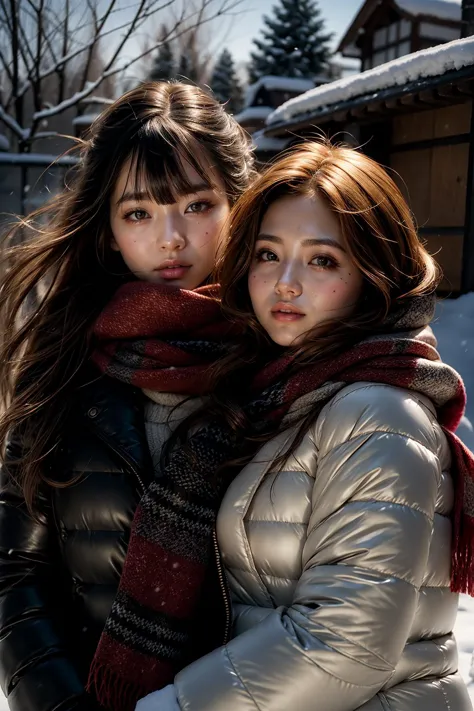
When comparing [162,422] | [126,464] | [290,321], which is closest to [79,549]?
[126,464]

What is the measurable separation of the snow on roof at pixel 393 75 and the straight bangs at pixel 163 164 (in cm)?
502

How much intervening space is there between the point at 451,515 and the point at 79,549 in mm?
867

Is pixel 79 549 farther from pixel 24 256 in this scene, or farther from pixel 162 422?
pixel 24 256

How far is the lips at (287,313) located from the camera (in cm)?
157

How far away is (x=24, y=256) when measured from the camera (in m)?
2.19

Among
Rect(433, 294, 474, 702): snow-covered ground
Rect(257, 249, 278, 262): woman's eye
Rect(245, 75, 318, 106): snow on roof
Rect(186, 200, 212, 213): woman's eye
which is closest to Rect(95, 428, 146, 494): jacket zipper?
Rect(257, 249, 278, 262): woman's eye

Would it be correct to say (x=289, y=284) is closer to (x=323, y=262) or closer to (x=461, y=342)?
(x=323, y=262)

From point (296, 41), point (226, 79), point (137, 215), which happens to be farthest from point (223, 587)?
point (226, 79)

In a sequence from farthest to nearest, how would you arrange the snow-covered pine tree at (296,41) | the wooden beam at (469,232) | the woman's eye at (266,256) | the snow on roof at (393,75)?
the snow-covered pine tree at (296,41) < the wooden beam at (469,232) < the snow on roof at (393,75) < the woman's eye at (266,256)

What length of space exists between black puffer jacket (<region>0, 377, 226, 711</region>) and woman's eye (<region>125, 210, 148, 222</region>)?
0.47 meters

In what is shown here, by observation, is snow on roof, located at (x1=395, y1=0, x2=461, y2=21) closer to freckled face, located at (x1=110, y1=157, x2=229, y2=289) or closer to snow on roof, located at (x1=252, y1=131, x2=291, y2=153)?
snow on roof, located at (x1=252, y1=131, x2=291, y2=153)

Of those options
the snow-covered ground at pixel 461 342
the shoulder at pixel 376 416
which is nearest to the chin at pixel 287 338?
the shoulder at pixel 376 416

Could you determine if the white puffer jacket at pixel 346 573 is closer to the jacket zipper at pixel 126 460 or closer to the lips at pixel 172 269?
the jacket zipper at pixel 126 460

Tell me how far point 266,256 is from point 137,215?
1.48 ft
